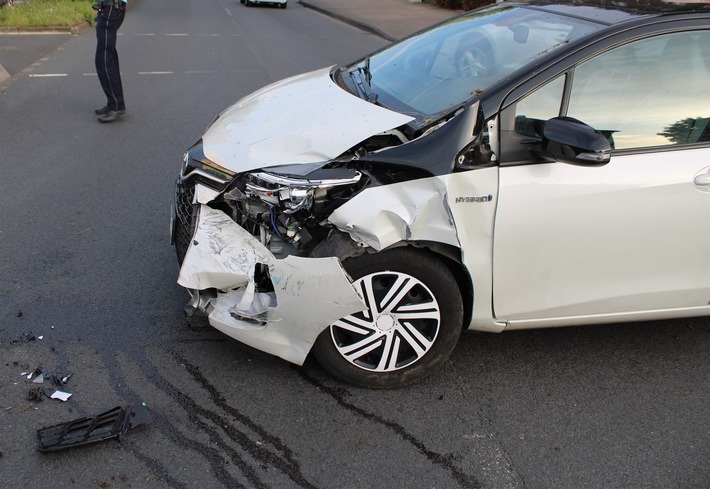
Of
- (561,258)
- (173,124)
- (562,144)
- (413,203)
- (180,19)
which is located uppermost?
(562,144)

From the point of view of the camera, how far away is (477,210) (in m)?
2.90

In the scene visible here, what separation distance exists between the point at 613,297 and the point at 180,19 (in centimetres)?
1911

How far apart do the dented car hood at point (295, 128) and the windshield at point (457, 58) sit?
20 centimetres

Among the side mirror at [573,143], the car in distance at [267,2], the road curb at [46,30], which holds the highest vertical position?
the side mirror at [573,143]

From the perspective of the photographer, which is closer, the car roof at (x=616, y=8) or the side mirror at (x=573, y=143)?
the side mirror at (x=573, y=143)

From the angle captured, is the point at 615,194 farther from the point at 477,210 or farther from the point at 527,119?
the point at 477,210

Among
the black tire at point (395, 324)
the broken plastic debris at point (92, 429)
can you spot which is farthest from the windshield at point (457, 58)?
the broken plastic debris at point (92, 429)

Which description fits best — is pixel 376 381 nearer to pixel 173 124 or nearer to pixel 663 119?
pixel 663 119

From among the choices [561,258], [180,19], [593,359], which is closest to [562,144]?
[561,258]

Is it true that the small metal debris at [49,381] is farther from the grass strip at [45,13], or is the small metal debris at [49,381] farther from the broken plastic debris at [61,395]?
the grass strip at [45,13]

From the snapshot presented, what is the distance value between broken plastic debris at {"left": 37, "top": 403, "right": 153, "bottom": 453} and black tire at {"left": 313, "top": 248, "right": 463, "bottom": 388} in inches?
34.7

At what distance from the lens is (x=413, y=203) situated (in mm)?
2883

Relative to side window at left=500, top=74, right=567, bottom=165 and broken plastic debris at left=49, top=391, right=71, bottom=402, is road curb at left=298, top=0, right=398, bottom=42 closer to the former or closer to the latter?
side window at left=500, top=74, right=567, bottom=165

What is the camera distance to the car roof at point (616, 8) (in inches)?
126
